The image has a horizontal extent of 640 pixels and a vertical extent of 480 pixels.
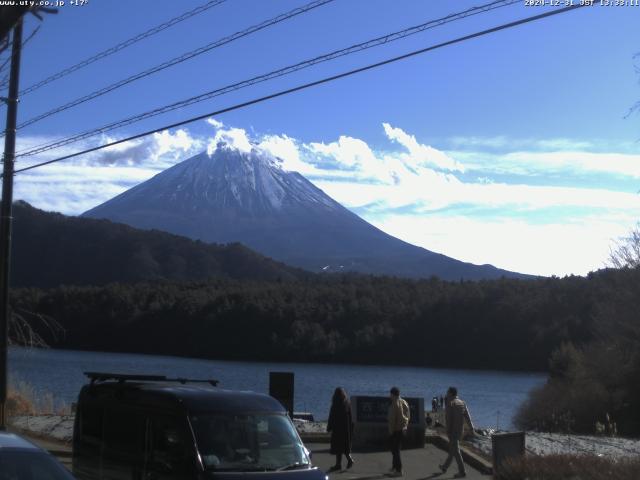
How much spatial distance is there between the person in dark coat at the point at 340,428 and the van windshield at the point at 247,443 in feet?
18.0

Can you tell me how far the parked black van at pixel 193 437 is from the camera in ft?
27.0

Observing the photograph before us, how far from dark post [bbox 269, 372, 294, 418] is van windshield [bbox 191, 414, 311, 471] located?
7.10 m

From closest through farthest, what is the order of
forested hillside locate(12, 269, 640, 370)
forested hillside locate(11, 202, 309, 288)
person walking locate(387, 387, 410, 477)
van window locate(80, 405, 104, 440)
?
1. van window locate(80, 405, 104, 440)
2. person walking locate(387, 387, 410, 477)
3. forested hillside locate(12, 269, 640, 370)
4. forested hillside locate(11, 202, 309, 288)

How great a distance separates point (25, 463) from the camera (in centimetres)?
665

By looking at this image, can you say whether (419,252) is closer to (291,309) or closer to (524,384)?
(291,309)

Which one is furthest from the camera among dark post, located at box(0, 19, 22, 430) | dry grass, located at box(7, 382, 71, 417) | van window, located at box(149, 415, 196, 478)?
dry grass, located at box(7, 382, 71, 417)

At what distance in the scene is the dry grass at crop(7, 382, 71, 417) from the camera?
2114cm

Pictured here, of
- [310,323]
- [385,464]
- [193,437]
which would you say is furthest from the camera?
[310,323]

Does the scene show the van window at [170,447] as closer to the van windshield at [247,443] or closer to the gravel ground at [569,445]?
the van windshield at [247,443]

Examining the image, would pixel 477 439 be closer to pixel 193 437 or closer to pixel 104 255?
pixel 193 437

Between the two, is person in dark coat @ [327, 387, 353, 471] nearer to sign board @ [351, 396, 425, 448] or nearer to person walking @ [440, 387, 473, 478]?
person walking @ [440, 387, 473, 478]

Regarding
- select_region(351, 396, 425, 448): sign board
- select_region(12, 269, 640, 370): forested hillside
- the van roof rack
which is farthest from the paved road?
select_region(12, 269, 640, 370): forested hillside

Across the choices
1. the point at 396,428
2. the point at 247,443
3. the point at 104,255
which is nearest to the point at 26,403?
the point at 396,428

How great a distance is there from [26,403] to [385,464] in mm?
10718
